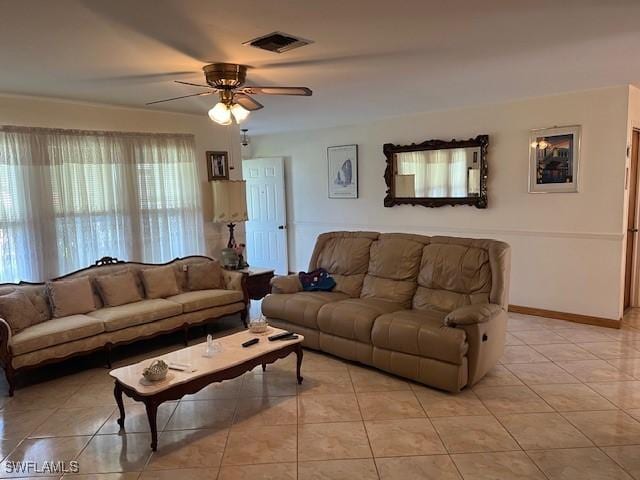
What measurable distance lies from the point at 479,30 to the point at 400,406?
7.93 ft

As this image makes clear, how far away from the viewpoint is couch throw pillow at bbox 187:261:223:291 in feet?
15.6

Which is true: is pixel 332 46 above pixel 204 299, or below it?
above

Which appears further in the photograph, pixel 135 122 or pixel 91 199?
pixel 135 122

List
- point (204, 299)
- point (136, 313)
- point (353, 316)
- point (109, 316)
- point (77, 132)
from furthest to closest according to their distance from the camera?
point (204, 299) → point (77, 132) → point (136, 313) → point (109, 316) → point (353, 316)

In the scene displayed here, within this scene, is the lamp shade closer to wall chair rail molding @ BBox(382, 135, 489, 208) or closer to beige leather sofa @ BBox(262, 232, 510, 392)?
beige leather sofa @ BBox(262, 232, 510, 392)

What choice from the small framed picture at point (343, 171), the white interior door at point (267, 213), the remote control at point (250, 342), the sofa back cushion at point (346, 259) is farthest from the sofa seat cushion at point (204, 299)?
the white interior door at point (267, 213)

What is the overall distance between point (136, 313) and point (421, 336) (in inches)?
96.8

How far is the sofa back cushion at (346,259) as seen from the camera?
14.4 feet

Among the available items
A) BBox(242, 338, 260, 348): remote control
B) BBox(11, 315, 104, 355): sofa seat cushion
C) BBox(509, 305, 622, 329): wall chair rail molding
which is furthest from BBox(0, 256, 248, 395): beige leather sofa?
BBox(509, 305, 622, 329): wall chair rail molding

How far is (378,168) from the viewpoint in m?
6.20

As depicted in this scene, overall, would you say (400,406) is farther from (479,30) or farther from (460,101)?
(460,101)

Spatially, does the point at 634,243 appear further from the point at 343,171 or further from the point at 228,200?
the point at 228,200

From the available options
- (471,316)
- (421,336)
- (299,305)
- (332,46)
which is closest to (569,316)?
(471,316)

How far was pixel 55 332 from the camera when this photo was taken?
139 inches
